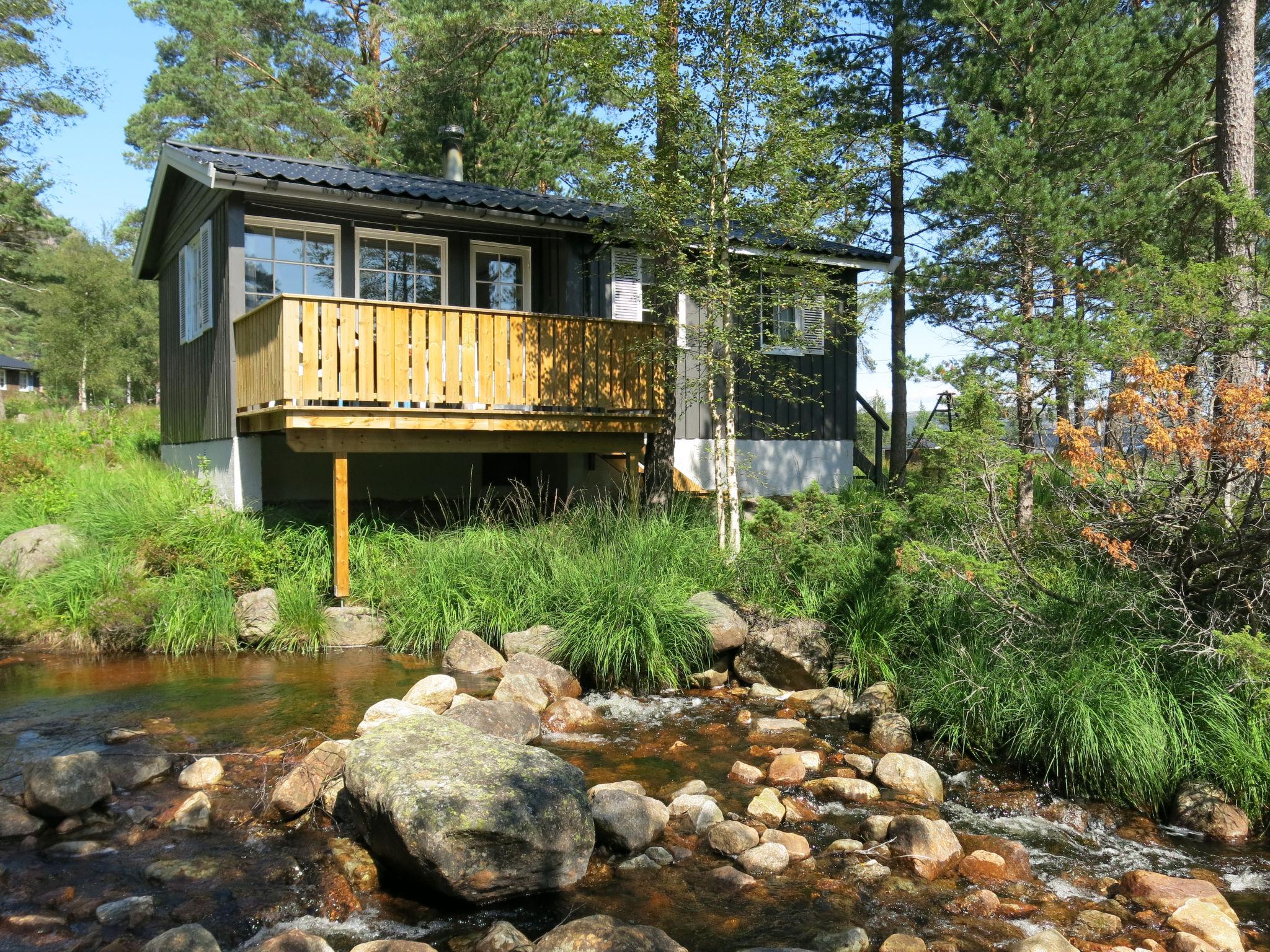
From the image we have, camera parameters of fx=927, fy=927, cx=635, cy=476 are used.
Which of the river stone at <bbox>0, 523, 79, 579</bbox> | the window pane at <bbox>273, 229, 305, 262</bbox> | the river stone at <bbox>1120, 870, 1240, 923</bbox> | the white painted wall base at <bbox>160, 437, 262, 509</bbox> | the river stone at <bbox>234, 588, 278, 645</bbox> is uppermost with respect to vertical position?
the window pane at <bbox>273, 229, 305, 262</bbox>

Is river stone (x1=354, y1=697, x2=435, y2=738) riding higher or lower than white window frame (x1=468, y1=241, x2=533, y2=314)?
lower

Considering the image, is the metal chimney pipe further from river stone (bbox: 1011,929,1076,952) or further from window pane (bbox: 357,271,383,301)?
river stone (bbox: 1011,929,1076,952)

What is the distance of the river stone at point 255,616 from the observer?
945cm

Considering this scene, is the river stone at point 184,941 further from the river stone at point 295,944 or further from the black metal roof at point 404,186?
the black metal roof at point 404,186

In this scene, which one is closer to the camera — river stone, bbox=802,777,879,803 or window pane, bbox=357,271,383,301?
river stone, bbox=802,777,879,803

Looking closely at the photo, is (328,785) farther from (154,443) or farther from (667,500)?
(154,443)

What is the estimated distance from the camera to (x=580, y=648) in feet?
27.5

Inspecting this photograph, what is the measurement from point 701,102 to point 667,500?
4.82m

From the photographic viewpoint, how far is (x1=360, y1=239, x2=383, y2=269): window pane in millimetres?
12711

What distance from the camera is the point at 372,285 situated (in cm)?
1288

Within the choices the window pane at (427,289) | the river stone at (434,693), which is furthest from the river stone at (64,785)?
the window pane at (427,289)

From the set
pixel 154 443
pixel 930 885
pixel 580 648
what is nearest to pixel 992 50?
pixel 580 648

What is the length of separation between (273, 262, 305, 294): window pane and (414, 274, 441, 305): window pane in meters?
1.53

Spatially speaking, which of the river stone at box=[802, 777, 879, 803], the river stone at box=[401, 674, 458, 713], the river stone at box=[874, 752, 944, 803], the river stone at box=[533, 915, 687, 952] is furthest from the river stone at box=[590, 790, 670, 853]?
the river stone at box=[401, 674, 458, 713]
